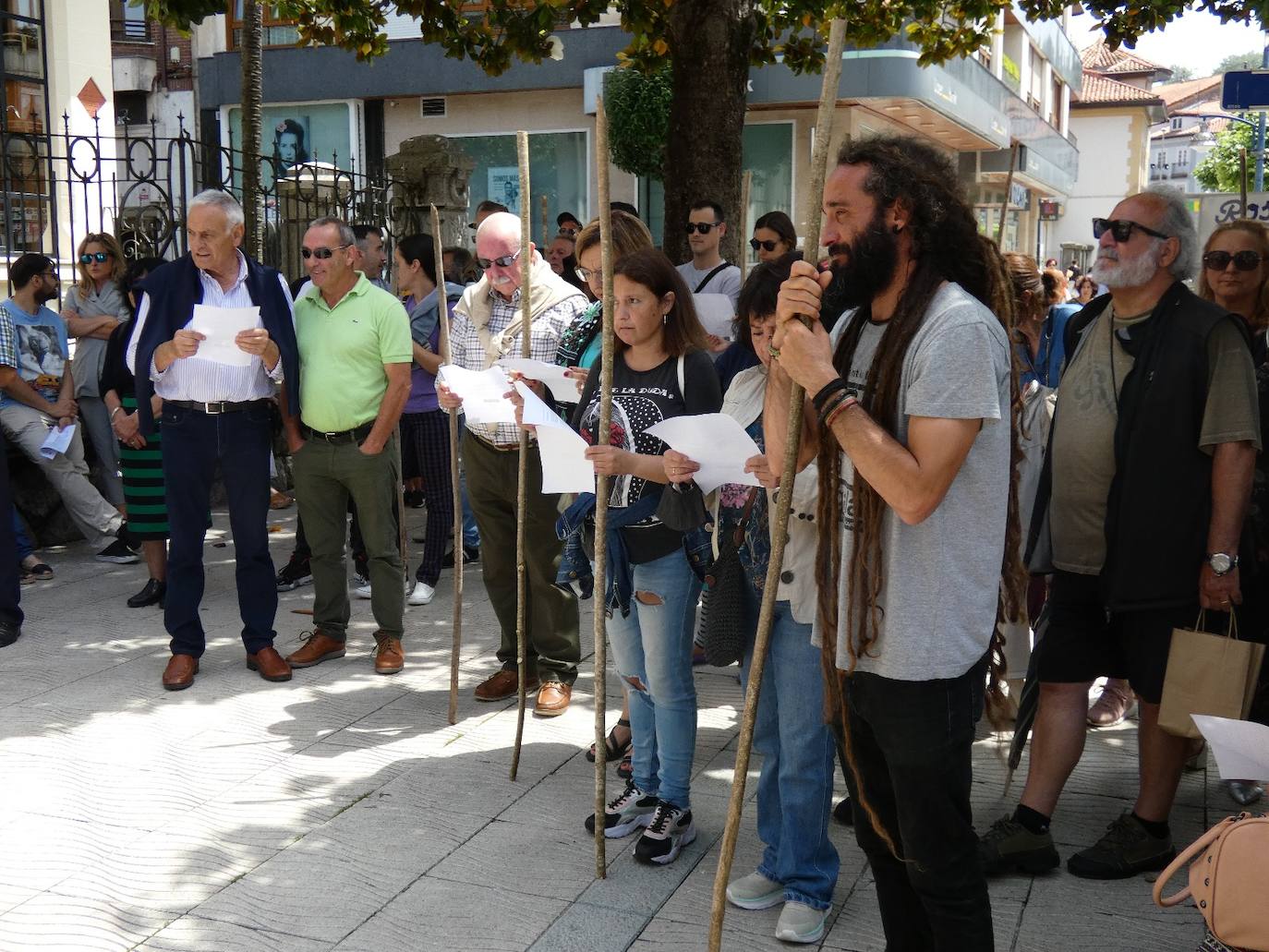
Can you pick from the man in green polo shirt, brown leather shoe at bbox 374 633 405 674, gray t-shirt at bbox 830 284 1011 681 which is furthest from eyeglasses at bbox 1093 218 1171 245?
brown leather shoe at bbox 374 633 405 674

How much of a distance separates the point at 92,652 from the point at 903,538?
5.10 m

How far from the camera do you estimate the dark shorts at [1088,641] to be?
404 cm

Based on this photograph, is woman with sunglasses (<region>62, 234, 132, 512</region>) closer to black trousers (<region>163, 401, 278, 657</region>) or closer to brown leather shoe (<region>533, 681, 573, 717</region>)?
black trousers (<region>163, 401, 278, 657</region>)

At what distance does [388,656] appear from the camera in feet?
20.8

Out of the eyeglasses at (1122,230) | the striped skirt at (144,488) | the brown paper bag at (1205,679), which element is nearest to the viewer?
the brown paper bag at (1205,679)

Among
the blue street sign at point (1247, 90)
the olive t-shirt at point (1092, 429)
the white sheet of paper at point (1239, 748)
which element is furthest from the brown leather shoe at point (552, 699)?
the blue street sign at point (1247, 90)

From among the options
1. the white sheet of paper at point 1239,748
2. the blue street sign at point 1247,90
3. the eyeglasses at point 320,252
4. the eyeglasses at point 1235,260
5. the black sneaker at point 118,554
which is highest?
the blue street sign at point 1247,90

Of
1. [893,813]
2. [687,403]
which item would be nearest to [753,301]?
[687,403]

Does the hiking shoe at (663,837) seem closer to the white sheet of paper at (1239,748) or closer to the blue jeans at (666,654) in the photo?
the blue jeans at (666,654)

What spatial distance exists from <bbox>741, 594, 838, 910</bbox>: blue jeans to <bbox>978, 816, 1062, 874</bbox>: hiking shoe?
0.55 meters

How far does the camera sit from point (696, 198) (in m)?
8.80

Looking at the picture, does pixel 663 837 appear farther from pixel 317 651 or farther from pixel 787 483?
pixel 317 651

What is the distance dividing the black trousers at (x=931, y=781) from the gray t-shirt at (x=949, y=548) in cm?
7

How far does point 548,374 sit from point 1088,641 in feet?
6.82
